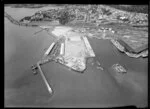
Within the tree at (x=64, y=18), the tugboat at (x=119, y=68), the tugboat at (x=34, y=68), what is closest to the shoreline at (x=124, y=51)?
the tugboat at (x=119, y=68)

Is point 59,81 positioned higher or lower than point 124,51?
lower

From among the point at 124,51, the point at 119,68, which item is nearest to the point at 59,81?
the point at 119,68

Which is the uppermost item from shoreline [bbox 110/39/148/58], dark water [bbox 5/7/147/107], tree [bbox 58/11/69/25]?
tree [bbox 58/11/69/25]

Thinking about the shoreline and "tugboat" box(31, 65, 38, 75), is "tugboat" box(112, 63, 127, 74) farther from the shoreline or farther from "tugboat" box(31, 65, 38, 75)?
"tugboat" box(31, 65, 38, 75)

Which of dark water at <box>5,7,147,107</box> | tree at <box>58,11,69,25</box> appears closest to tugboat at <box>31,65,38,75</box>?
dark water at <box>5,7,147,107</box>

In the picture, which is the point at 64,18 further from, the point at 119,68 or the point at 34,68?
the point at 119,68

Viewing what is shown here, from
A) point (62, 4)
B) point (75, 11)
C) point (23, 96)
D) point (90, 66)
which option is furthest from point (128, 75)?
point (23, 96)

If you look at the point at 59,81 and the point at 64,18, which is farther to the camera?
the point at 64,18

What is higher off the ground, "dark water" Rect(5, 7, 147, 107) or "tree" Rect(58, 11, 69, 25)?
"tree" Rect(58, 11, 69, 25)

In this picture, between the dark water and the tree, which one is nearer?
the dark water
